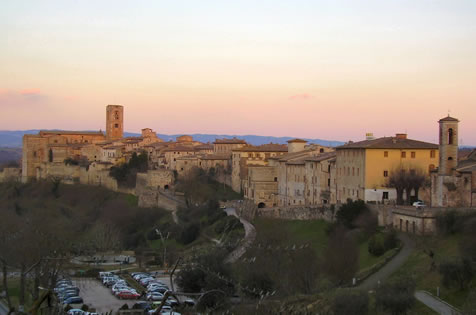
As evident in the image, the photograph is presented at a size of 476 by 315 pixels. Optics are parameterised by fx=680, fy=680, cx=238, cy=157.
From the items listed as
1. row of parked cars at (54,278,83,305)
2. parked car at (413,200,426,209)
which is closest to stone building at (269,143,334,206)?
parked car at (413,200,426,209)

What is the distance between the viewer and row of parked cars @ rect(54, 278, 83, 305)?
98.0ft

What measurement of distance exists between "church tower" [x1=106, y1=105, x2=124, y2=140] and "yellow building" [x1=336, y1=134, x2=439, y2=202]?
75505 millimetres

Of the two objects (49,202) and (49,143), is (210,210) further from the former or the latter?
(49,143)

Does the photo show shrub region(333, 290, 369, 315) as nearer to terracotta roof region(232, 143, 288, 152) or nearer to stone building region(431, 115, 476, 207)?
stone building region(431, 115, 476, 207)

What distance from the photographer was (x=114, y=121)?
115 metres

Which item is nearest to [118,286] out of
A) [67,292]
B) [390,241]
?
[67,292]

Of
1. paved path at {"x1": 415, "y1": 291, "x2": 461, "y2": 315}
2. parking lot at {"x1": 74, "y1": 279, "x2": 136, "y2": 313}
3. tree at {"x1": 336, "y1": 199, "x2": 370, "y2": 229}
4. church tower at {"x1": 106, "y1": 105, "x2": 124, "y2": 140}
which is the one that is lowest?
parking lot at {"x1": 74, "y1": 279, "x2": 136, "y2": 313}

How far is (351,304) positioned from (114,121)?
323 ft

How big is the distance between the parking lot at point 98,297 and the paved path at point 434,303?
39.6 ft

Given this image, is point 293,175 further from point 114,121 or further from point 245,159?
point 114,121

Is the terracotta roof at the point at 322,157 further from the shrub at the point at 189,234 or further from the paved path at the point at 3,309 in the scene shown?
the paved path at the point at 3,309

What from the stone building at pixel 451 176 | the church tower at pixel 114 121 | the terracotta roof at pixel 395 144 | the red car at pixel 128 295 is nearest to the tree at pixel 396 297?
the red car at pixel 128 295

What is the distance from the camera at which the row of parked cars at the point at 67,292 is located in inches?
1176

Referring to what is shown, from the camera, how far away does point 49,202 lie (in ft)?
247
